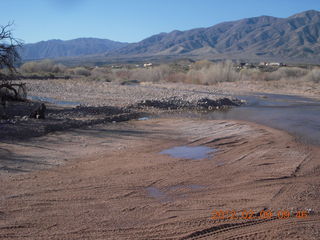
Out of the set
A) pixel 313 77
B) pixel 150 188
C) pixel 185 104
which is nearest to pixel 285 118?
pixel 185 104

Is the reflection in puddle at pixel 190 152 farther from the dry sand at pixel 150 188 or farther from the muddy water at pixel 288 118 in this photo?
the muddy water at pixel 288 118

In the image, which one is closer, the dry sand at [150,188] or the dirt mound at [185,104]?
the dry sand at [150,188]

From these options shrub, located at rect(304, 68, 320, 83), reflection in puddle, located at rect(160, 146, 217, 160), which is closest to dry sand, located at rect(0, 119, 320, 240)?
reflection in puddle, located at rect(160, 146, 217, 160)

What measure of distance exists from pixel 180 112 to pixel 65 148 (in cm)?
1196

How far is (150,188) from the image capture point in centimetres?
849

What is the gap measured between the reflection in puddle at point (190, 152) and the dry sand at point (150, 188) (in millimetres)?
362

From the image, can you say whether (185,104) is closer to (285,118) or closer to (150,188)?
(285,118)

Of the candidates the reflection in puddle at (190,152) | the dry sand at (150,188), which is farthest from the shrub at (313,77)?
the reflection in puddle at (190,152)

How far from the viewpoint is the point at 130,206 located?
292 inches

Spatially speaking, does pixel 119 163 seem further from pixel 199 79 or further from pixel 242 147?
pixel 199 79

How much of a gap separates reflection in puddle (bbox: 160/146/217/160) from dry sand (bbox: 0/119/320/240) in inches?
14.2

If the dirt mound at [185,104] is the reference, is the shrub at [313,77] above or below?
above

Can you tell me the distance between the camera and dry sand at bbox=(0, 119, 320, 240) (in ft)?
21.3

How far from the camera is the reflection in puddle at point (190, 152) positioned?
11547 millimetres
